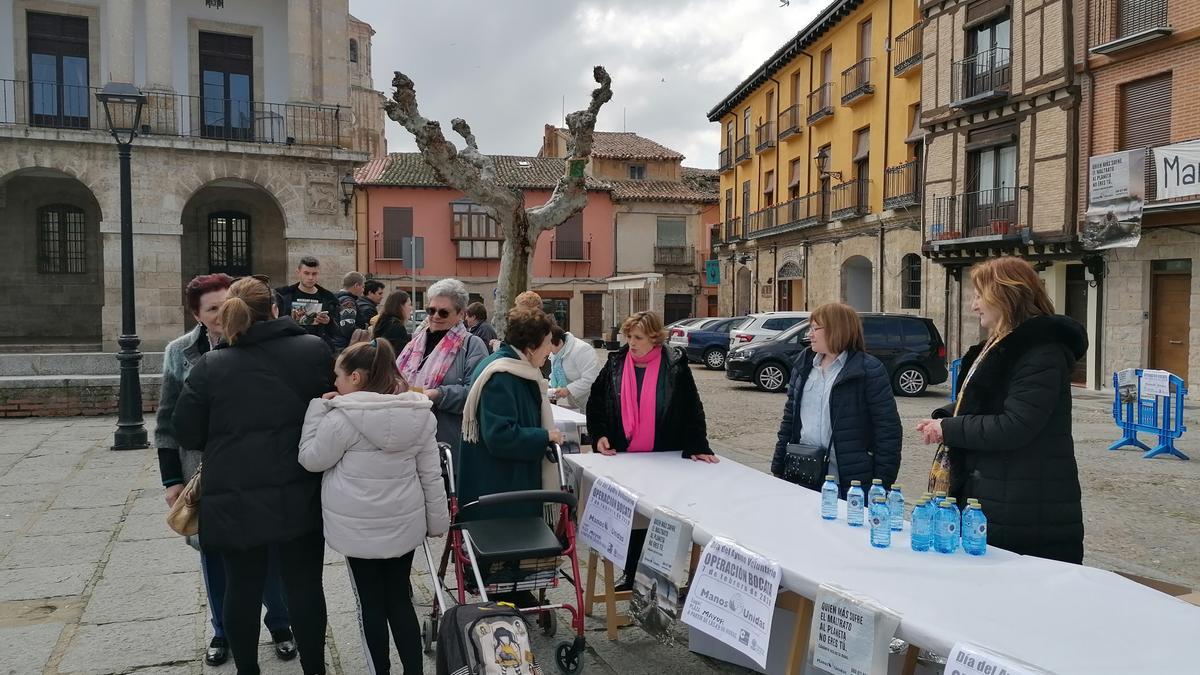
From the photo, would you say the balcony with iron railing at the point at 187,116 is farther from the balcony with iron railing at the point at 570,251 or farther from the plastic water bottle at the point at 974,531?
the balcony with iron railing at the point at 570,251

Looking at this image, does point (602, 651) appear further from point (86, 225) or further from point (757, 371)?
point (86, 225)

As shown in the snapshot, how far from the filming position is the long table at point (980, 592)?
206cm

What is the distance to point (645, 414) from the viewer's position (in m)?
4.54

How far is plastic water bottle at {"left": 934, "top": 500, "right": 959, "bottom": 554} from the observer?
2775 mm

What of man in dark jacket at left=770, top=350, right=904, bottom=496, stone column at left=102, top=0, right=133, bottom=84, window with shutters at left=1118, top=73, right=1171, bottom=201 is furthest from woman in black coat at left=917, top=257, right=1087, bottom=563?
stone column at left=102, top=0, right=133, bottom=84

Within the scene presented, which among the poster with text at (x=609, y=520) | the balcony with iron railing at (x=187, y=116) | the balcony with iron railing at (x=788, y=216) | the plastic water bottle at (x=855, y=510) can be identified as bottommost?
the poster with text at (x=609, y=520)

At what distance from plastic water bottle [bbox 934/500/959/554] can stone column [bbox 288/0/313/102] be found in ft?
55.5

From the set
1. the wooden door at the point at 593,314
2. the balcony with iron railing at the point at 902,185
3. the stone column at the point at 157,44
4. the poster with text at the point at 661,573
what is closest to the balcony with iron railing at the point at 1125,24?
the balcony with iron railing at the point at 902,185

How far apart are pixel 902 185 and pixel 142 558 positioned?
72.5 feet

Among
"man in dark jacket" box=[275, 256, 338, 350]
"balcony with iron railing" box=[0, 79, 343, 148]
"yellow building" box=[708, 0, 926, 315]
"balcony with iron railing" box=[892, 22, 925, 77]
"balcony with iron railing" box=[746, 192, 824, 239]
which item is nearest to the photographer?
"man in dark jacket" box=[275, 256, 338, 350]

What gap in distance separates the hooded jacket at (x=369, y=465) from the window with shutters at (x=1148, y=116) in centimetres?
1709

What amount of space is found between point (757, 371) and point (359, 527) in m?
13.9

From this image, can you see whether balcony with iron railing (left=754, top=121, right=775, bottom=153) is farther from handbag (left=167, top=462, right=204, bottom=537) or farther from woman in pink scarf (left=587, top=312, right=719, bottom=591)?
handbag (left=167, top=462, right=204, bottom=537)

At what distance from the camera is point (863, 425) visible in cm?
404
